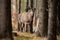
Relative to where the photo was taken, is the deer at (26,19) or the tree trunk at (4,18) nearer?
the tree trunk at (4,18)

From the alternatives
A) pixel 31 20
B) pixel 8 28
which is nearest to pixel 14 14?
pixel 31 20

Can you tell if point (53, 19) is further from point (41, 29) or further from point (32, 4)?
point (32, 4)

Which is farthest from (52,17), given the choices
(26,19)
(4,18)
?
(26,19)

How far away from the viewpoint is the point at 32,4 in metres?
16.8

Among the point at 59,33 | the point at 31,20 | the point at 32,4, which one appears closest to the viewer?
the point at 59,33

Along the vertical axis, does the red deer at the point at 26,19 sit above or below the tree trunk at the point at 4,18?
below

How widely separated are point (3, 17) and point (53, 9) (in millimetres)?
3670

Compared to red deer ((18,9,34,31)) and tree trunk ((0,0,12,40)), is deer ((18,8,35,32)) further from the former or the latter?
tree trunk ((0,0,12,40))

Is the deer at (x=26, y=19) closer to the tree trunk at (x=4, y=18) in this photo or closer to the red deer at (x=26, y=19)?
the red deer at (x=26, y=19)

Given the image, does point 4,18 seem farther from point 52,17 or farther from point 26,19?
point 26,19

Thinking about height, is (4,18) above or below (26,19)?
above

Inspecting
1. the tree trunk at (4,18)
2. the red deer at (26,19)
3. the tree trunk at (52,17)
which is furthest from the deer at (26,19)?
the tree trunk at (4,18)

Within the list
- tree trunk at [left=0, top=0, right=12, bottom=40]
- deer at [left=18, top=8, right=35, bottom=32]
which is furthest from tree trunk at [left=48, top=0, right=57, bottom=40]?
deer at [left=18, top=8, right=35, bottom=32]

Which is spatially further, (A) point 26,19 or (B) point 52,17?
(A) point 26,19
